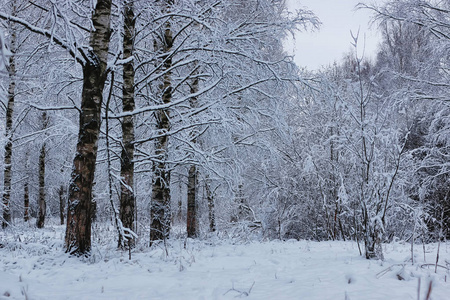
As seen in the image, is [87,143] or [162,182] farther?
[162,182]

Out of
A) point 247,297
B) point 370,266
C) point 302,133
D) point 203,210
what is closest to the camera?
point 247,297

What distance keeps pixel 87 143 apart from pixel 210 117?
8.52 ft

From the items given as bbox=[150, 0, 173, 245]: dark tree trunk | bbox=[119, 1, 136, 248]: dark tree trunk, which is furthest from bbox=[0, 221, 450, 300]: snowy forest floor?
bbox=[150, 0, 173, 245]: dark tree trunk

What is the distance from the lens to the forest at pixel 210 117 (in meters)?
4.36

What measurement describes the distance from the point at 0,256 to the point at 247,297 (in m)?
4.32

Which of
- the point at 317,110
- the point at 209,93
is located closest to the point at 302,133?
the point at 317,110

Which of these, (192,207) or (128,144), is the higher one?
(128,144)

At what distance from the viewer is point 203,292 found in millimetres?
2764

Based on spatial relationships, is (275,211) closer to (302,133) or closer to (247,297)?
Result: (302,133)

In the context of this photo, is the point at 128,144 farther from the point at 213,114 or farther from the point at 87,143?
the point at 213,114

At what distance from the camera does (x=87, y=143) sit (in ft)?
14.5

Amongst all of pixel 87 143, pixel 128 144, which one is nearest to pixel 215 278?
pixel 87 143

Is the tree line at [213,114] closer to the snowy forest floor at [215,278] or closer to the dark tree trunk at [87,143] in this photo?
the dark tree trunk at [87,143]

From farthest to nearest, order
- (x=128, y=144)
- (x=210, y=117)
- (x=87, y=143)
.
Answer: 1. (x=210, y=117)
2. (x=128, y=144)
3. (x=87, y=143)
